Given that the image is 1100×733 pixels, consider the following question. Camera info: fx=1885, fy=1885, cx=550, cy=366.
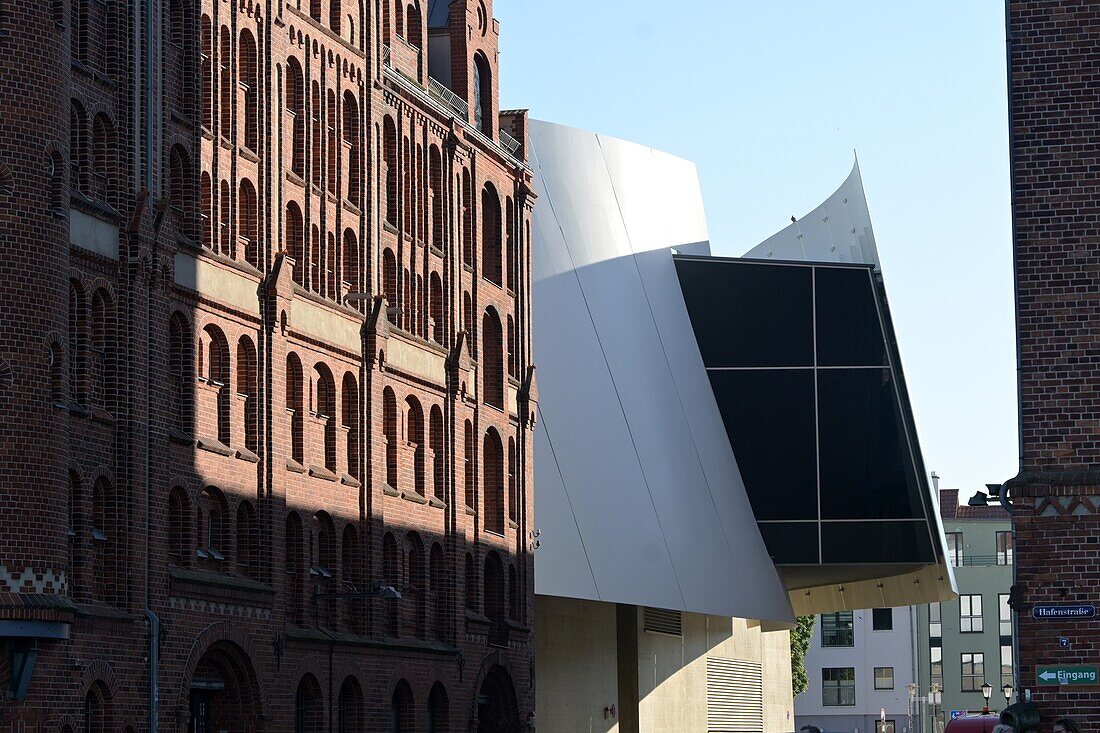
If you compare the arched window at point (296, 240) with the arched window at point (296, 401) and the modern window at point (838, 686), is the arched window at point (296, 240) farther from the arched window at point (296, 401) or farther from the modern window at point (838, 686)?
the modern window at point (838, 686)

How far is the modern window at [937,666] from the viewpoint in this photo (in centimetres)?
12438

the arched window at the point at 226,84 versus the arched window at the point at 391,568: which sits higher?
the arched window at the point at 226,84

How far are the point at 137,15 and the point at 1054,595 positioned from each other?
1944 centimetres

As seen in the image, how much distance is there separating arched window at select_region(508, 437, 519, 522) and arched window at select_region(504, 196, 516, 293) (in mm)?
4467

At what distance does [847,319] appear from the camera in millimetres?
58500

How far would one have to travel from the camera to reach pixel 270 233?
→ 127 feet

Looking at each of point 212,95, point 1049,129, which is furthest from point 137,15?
point 1049,129

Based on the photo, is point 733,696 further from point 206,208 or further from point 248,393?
point 206,208

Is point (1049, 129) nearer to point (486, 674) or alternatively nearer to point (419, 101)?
point (419, 101)

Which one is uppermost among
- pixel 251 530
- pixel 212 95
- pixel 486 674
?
pixel 212 95

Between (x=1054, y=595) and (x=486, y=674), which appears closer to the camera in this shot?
(x=1054, y=595)

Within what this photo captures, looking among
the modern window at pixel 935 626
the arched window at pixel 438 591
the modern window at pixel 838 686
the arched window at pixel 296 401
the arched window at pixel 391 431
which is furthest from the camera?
the modern window at pixel 935 626

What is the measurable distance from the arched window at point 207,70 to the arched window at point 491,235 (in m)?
14.7

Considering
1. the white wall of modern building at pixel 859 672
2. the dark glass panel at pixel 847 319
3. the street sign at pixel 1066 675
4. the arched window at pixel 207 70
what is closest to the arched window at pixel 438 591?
the arched window at pixel 207 70
